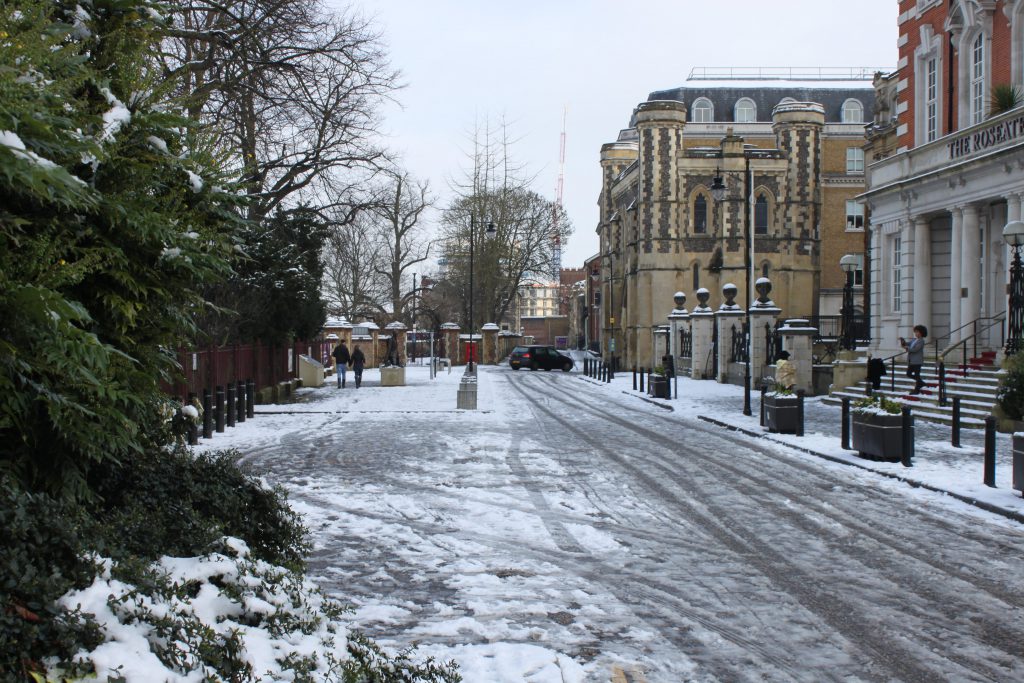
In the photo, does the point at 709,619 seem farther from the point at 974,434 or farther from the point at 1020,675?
the point at 974,434

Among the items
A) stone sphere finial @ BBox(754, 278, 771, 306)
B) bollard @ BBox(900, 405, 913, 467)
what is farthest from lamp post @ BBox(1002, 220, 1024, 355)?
stone sphere finial @ BBox(754, 278, 771, 306)

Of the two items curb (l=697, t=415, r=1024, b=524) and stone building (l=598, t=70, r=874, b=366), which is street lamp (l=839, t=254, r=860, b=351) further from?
stone building (l=598, t=70, r=874, b=366)

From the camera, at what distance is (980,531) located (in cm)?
892

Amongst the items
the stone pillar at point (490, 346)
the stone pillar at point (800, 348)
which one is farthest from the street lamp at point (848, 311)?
the stone pillar at point (490, 346)

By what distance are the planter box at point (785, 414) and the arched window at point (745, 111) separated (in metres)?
55.1

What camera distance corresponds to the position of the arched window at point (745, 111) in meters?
68.3

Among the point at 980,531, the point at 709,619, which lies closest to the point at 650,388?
the point at 980,531

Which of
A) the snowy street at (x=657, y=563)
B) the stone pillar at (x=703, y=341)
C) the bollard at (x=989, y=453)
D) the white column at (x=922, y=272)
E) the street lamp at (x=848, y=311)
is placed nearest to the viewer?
the snowy street at (x=657, y=563)

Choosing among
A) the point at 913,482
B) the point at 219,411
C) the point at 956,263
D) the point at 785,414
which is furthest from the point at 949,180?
Result: the point at 219,411

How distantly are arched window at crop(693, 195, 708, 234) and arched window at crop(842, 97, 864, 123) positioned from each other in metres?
20.9

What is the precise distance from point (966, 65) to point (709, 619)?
2412cm

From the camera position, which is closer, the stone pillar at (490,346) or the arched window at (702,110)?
the stone pillar at (490,346)

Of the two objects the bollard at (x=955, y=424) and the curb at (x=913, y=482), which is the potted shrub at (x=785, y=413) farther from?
the bollard at (x=955, y=424)

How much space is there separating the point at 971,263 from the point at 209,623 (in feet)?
79.2
